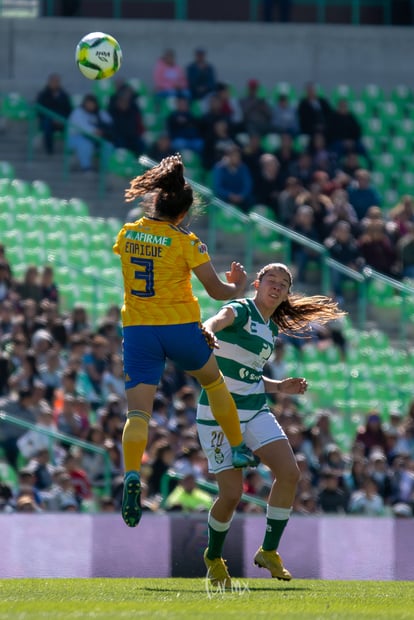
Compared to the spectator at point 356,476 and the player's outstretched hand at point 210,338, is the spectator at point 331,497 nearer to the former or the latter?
the spectator at point 356,476

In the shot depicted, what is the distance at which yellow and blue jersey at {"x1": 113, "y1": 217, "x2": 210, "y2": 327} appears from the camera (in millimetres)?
8086

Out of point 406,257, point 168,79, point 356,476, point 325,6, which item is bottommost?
point 356,476

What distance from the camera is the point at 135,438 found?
26.6ft

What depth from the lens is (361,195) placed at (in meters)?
19.7

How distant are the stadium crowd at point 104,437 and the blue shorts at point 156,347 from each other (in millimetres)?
4457

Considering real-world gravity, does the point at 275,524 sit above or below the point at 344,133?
below

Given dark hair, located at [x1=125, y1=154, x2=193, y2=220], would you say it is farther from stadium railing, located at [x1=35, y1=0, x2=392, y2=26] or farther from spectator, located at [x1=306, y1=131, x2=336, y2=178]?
stadium railing, located at [x1=35, y1=0, x2=392, y2=26]

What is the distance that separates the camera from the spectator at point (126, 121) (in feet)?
64.4

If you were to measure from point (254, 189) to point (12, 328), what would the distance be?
215 inches

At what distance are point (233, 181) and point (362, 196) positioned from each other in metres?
1.74

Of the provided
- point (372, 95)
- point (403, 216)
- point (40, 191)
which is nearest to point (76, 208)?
point (40, 191)

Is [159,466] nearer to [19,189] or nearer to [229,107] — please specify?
[19,189]

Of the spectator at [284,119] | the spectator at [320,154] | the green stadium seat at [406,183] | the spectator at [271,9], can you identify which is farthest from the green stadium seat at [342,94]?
the spectator at [271,9]

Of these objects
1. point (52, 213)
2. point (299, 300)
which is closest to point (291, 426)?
point (52, 213)
